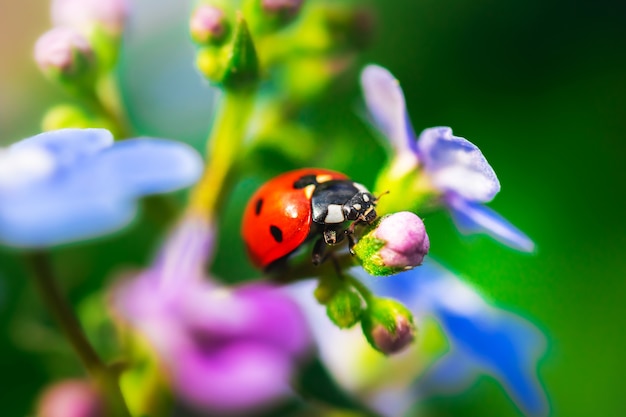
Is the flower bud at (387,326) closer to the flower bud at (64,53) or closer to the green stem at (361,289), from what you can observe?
the green stem at (361,289)

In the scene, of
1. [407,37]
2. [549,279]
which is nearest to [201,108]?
[407,37]

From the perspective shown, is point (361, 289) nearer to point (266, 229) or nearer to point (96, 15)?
point (266, 229)

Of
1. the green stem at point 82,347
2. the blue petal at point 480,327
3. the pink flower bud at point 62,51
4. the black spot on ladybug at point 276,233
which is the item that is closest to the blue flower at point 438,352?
the blue petal at point 480,327

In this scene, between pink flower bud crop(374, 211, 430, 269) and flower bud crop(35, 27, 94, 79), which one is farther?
flower bud crop(35, 27, 94, 79)

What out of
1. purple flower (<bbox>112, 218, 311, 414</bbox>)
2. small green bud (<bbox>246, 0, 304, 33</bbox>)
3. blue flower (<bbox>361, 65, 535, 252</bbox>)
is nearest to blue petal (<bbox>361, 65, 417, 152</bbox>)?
blue flower (<bbox>361, 65, 535, 252</bbox>)

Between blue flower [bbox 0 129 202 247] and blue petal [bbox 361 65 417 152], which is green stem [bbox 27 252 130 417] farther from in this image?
blue petal [bbox 361 65 417 152]

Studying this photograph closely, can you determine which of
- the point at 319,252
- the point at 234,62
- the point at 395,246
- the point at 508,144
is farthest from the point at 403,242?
the point at 508,144
